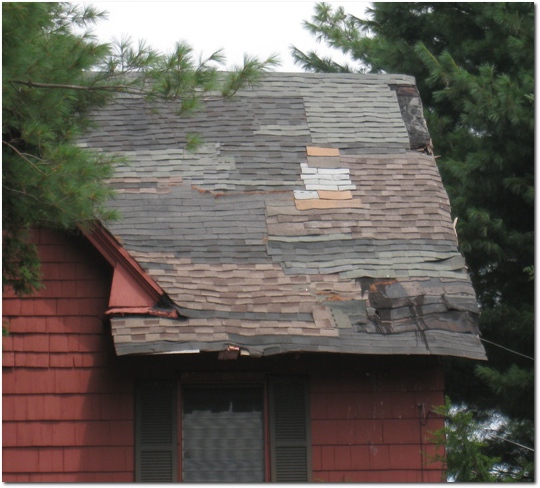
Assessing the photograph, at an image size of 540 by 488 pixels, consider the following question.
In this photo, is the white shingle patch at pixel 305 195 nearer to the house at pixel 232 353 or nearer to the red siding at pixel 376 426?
the house at pixel 232 353

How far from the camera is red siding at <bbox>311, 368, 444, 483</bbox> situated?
30.8 ft

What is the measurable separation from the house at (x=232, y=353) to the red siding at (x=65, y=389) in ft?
0.04

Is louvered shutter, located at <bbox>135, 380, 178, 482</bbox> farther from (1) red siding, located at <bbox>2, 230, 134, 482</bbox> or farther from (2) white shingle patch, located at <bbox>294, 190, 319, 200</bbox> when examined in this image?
(2) white shingle patch, located at <bbox>294, 190, 319, 200</bbox>

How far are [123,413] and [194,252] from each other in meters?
1.63

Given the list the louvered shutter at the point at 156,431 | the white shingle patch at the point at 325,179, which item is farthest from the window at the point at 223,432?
the white shingle patch at the point at 325,179

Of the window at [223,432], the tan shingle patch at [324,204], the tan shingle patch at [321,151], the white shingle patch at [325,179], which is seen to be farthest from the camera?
the tan shingle patch at [321,151]

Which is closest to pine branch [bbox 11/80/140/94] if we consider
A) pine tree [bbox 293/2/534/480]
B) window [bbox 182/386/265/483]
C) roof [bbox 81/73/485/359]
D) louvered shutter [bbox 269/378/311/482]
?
roof [bbox 81/73/485/359]

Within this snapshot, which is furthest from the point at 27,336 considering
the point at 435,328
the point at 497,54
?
the point at 497,54

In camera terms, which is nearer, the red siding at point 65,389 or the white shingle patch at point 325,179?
the red siding at point 65,389

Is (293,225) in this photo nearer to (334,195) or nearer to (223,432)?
(334,195)

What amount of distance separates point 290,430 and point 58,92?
350cm

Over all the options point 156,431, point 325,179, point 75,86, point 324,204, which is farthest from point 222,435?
point 75,86

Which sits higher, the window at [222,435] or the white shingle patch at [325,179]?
the white shingle patch at [325,179]

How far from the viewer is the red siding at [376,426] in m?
9.39
